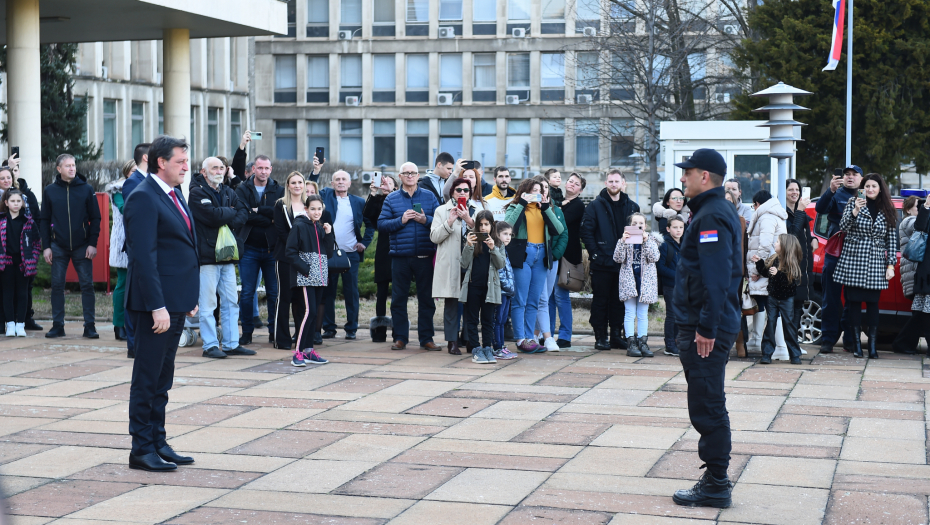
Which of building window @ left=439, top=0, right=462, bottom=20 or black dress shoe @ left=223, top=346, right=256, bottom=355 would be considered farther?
building window @ left=439, top=0, right=462, bottom=20

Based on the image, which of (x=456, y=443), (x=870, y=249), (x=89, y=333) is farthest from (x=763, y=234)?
(x=89, y=333)

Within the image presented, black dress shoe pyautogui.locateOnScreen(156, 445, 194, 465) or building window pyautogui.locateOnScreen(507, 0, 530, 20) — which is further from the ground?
building window pyautogui.locateOnScreen(507, 0, 530, 20)

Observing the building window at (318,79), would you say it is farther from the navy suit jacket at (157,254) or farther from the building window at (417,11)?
the navy suit jacket at (157,254)

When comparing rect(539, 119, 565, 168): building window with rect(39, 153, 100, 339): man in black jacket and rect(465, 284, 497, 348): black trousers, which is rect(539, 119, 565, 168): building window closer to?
rect(39, 153, 100, 339): man in black jacket

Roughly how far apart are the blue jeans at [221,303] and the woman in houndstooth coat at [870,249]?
6.14 meters

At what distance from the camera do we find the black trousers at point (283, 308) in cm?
1129

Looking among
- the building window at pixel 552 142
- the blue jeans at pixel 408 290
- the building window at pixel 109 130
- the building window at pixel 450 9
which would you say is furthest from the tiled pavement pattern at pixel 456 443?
the building window at pixel 450 9

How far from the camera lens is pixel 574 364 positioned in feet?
35.7

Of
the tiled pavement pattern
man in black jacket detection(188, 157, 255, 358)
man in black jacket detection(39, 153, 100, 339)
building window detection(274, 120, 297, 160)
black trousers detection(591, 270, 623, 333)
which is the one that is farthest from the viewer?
building window detection(274, 120, 297, 160)

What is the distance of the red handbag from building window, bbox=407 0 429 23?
46348mm

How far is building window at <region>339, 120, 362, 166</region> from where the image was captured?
2260 inches

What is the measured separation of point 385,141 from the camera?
2259 inches

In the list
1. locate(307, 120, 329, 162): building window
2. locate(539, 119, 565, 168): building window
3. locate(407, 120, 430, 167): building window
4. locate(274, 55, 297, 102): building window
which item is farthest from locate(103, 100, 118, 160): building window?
locate(539, 119, 565, 168): building window

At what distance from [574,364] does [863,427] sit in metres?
3.48
